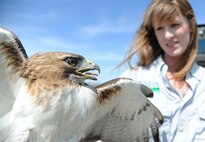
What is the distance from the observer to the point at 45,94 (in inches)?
155

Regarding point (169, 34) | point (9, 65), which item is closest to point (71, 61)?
point (9, 65)

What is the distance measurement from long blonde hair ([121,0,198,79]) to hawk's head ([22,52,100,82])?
0.73 m

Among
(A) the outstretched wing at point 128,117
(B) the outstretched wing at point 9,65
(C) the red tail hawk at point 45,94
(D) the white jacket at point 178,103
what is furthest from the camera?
(A) the outstretched wing at point 128,117

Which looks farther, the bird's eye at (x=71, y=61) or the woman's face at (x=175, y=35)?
the woman's face at (x=175, y=35)

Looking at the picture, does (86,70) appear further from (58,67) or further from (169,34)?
(169,34)

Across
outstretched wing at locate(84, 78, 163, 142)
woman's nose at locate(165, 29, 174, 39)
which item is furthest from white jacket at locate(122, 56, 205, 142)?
woman's nose at locate(165, 29, 174, 39)

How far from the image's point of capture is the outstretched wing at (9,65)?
4051 mm

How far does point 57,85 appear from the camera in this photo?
13.1 feet

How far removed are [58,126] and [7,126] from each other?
43 cm

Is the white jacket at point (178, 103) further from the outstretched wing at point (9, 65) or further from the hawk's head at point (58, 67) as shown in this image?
the outstretched wing at point (9, 65)

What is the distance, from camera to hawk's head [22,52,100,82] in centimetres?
401

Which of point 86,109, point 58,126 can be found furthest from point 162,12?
A: point 58,126

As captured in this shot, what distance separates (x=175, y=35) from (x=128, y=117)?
3.39 feet

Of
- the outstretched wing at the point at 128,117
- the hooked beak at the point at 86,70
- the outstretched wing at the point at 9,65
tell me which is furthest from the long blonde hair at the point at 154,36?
the outstretched wing at the point at 9,65
